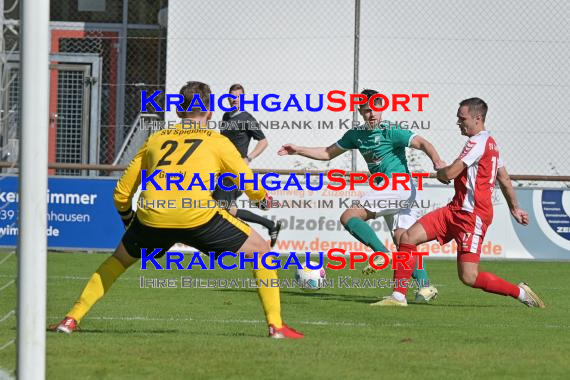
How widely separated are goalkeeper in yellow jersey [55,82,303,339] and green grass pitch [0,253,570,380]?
12.7 inches

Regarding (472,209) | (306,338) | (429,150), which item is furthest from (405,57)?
(306,338)

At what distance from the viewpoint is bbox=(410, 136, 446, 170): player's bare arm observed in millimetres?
11297

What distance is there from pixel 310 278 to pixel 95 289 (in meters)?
4.47

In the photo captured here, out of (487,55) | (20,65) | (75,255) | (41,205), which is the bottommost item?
(75,255)

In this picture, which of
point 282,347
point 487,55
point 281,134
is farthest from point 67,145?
point 282,347

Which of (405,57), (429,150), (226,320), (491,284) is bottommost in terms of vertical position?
(226,320)

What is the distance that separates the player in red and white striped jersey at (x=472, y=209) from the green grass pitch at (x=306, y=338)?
12.1 inches

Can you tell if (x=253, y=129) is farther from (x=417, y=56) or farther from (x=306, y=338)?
(x=306, y=338)

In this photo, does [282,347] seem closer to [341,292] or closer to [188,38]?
[341,292]

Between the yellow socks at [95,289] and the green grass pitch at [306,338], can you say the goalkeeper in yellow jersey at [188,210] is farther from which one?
the green grass pitch at [306,338]

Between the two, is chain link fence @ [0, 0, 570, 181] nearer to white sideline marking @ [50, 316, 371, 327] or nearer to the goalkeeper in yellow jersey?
white sideline marking @ [50, 316, 371, 327]

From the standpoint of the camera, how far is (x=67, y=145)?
2220 cm

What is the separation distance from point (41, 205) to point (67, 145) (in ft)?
54.7

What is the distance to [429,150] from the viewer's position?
11586 millimetres
